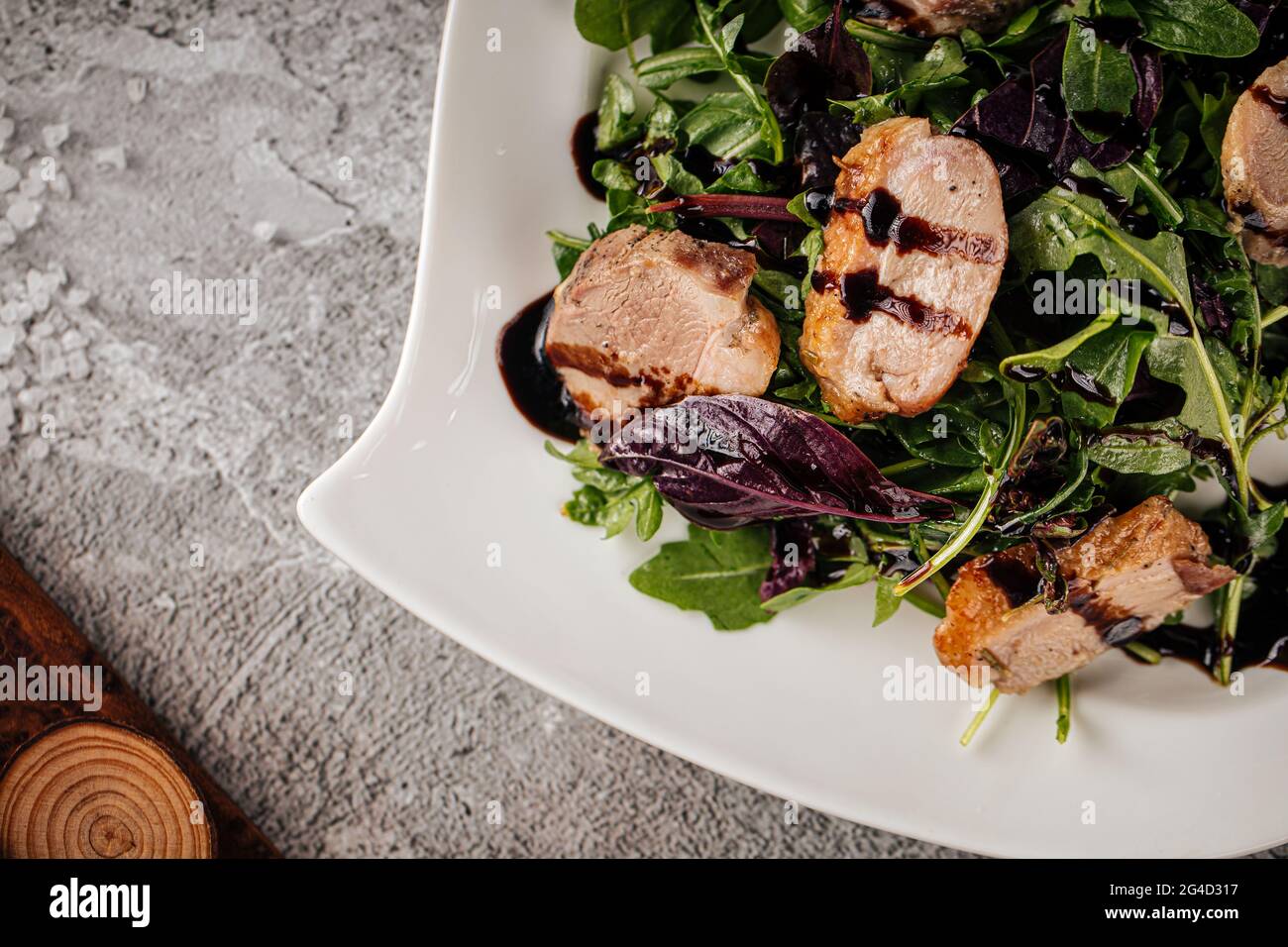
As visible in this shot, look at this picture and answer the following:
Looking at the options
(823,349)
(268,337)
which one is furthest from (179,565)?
(823,349)

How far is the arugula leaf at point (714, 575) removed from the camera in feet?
4.10

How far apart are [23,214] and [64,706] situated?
33.0 inches

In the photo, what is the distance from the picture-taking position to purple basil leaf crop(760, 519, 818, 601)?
4.09 feet

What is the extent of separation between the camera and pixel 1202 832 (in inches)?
48.9

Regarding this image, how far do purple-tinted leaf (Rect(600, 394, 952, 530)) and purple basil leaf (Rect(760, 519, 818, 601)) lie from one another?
11 centimetres

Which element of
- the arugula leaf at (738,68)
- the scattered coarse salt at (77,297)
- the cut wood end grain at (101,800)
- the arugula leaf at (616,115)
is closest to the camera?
the arugula leaf at (738,68)

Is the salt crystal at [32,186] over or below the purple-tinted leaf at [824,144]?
below

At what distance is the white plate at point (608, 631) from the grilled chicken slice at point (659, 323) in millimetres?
134

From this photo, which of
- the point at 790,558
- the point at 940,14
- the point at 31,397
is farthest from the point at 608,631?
the point at 31,397

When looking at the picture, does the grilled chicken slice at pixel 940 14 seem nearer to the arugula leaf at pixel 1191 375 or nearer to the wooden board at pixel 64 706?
the arugula leaf at pixel 1191 375

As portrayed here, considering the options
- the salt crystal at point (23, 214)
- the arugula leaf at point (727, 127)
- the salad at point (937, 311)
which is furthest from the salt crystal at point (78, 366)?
the arugula leaf at point (727, 127)

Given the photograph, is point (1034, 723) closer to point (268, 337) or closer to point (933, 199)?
point (933, 199)

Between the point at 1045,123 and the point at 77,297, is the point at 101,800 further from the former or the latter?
the point at 1045,123

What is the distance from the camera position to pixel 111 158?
5.04 ft
